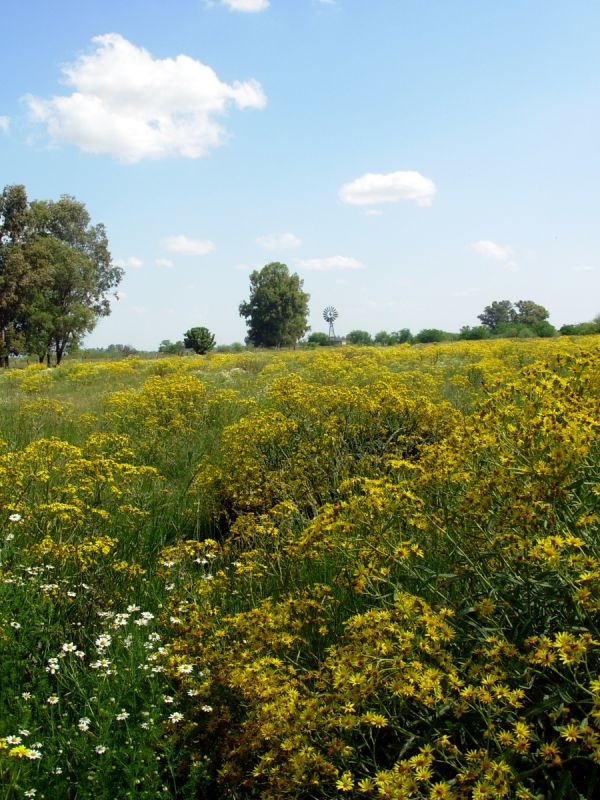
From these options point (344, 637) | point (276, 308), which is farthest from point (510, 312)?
point (344, 637)

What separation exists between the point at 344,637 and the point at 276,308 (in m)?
59.5

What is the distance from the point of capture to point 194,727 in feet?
8.68

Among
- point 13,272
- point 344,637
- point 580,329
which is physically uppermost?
point 13,272

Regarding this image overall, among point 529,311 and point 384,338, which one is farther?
point 529,311

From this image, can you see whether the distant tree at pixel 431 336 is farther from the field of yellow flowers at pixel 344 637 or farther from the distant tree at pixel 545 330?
the field of yellow flowers at pixel 344 637

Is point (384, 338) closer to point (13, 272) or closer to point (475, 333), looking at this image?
point (475, 333)

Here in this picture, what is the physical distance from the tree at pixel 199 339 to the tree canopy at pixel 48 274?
857cm

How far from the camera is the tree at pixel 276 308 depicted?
61.2m

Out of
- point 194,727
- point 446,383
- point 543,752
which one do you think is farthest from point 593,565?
point 446,383

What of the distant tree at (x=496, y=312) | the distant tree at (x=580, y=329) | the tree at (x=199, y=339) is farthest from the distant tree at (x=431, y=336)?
the distant tree at (x=496, y=312)

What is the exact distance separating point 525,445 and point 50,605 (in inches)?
95.2

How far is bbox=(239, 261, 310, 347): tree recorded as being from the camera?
61.2 metres

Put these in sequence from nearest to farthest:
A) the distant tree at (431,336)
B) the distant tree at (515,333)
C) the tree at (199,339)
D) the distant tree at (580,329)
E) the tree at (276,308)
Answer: the distant tree at (580,329)
the distant tree at (515,333)
the distant tree at (431,336)
the tree at (199,339)
the tree at (276,308)

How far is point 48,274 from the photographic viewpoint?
36.6 m
